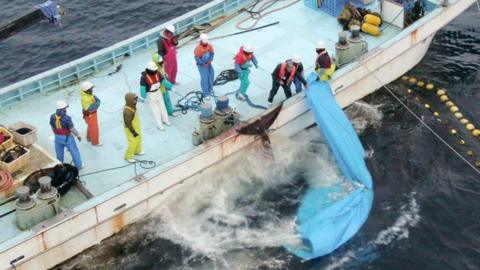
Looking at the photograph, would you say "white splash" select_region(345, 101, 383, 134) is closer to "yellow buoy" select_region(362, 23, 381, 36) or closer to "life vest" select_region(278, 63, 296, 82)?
"yellow buoy" select_region(362, 23, 381, 36)

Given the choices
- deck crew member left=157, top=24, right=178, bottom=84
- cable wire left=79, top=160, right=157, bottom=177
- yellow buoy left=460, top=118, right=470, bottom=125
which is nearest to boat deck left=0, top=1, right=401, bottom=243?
cable wire left=79, top=160, right=157, bottom=177

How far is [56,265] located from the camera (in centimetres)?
1296

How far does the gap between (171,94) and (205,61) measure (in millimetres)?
1337


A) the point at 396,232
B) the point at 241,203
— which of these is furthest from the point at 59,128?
the point at 396,232

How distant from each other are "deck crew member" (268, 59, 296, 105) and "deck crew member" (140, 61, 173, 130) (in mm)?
2105

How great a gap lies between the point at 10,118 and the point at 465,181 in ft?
30.9

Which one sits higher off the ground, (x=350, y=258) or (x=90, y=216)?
(x=90, y=216)

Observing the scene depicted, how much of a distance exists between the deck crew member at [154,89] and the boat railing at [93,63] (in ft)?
7.63

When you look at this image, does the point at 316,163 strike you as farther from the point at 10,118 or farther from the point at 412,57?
the point at 10,118

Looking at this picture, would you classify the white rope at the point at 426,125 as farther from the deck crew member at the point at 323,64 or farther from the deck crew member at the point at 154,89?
the deck crew member at the point at 154,89

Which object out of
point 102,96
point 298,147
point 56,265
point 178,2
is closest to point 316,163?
point 298,147

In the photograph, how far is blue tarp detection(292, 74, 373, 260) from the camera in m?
13.5

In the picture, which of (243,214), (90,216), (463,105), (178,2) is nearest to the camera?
(90,216)

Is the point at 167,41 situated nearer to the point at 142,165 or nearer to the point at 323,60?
the point at 142,165
